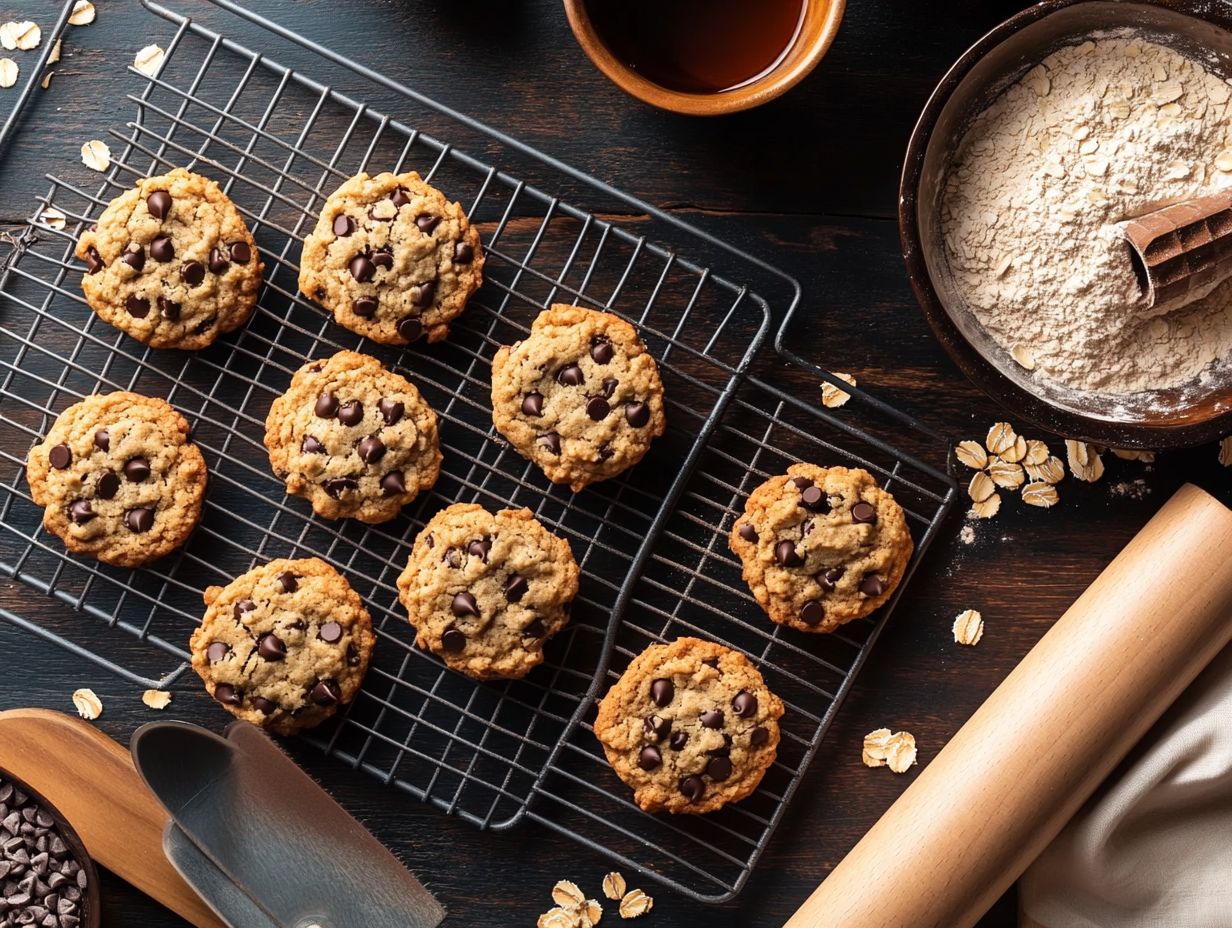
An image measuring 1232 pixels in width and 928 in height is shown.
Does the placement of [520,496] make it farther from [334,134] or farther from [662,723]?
[334,134]

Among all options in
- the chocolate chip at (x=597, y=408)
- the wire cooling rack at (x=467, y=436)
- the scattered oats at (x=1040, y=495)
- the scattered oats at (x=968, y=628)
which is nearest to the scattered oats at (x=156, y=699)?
the wire cooling rack at (x=467, y=436)

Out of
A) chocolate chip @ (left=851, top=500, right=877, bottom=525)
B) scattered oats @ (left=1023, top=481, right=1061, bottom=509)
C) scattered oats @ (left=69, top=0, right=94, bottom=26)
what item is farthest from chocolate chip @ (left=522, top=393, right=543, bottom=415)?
scattered oats @ (left=69, top=0, right=94, bottom=26)

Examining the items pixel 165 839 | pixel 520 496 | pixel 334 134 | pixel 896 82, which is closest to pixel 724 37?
pixel 896 82

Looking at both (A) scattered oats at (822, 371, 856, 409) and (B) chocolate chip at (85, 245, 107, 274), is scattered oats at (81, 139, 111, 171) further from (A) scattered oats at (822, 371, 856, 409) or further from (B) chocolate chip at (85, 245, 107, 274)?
(A) scattered oats at (822, 371, 856, 409)

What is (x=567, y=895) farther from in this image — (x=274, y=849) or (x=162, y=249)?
(x=162, y=249)

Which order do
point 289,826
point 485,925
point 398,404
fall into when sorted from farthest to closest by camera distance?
point 485,925
point 398,404
point 289,826

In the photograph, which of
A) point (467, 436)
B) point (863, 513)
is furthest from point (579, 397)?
point (863, 513)
